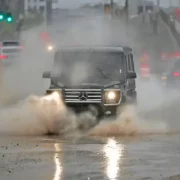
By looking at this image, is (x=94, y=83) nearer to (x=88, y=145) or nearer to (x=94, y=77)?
(x=94, y=77)

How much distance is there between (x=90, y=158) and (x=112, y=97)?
5.50m

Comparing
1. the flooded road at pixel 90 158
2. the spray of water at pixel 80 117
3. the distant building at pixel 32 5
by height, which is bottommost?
the distant building at pixel 32 5

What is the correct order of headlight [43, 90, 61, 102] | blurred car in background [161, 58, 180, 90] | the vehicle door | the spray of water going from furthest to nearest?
blurred car in background [161, 58, 180, 90] → the vehicle door → headlight [43, 90, 61, 102] → the spray of water

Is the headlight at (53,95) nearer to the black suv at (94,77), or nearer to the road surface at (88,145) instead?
the black suv at (94,77)

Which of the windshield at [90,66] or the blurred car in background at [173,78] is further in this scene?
the blurred car in background at [173,78]

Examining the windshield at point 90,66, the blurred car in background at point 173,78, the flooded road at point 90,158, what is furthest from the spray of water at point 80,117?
the blurred car in background at point 173,78

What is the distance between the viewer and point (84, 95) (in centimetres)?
1853

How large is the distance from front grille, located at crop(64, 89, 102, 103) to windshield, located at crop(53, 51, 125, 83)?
20.6 inches

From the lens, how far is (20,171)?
11836 mm

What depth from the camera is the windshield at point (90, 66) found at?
1919 cm

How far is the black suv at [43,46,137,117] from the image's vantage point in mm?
18531

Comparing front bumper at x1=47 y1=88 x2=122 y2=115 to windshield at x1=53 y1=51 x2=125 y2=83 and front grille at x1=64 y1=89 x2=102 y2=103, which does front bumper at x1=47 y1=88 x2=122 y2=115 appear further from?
windshield at x1=53 y1=51 x2=125 y2=83

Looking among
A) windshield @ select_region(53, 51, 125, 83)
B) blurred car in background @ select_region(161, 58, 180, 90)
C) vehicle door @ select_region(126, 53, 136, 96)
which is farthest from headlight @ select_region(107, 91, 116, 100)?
blurred car in background @ select_region(161, 58, 180, 90)

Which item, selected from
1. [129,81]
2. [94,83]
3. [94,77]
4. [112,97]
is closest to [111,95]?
[112,97]
